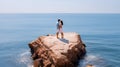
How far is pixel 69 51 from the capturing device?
3288 centimetres

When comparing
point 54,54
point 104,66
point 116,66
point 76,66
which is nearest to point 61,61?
point 54,54

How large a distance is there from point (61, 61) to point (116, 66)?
10.5m

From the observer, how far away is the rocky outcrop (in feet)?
101

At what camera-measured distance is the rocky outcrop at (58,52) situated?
30748mm

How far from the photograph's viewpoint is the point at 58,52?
104 ft

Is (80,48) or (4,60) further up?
(80,48)

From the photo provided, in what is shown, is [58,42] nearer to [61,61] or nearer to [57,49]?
[57,49]

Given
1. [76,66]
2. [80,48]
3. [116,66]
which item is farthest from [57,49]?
[116,66]

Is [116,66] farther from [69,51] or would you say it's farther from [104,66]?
[69,51]

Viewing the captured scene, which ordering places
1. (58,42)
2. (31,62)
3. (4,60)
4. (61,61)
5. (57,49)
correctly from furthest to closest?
1. (4,60)
2. (31,62)
3. (58,42)
4. (57,49)
5. (61,61)

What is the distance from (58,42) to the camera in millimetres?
35688

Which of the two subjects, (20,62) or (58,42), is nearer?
(58,42)

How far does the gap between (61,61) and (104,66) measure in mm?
8060

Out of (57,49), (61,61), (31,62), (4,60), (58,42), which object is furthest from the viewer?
(4,60)
